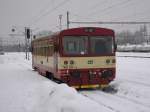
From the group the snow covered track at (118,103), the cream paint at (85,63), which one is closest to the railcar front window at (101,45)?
the cream paint at (85,63)

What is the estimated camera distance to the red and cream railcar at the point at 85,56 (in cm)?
1706

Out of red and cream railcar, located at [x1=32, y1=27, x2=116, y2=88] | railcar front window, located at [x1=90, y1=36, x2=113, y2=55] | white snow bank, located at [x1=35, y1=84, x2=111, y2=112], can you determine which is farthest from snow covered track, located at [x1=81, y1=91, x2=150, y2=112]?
railcar front window, located at [x1=90, y1=36, x2=113, y2=55]

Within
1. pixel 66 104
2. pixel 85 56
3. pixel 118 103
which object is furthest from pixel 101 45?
pixel 66 104

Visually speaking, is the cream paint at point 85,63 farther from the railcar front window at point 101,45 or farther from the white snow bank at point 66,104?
the white snow bank at point 66,104

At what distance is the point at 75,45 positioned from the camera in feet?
56.5

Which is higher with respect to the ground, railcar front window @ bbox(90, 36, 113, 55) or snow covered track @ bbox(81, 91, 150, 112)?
railcar front window @ bbox(90, 36, 113, 55)

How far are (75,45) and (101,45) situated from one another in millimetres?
1308

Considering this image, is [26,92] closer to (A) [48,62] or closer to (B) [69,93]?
(B) [69,93]

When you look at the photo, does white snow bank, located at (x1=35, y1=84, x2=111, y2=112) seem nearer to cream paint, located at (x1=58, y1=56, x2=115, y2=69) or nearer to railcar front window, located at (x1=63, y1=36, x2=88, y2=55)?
cream paint, located at (x1=58, y1=56, x2=115, y2=69)

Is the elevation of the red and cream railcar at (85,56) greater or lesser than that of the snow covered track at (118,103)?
greater

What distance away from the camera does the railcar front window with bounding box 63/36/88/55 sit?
17156 millimetres

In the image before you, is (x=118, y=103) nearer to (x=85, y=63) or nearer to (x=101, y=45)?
(x=85, y=63)

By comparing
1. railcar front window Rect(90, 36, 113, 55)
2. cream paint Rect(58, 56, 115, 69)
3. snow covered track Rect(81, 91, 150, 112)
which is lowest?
snow covered track Rect(81, 91, 150, 112)

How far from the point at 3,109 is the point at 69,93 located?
6.36 ft
